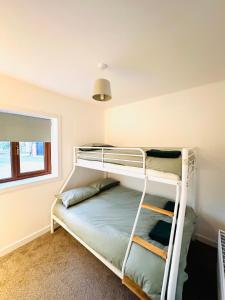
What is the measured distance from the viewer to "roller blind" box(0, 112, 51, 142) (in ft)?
6.54

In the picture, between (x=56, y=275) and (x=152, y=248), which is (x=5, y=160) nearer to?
(x=56, y=275)

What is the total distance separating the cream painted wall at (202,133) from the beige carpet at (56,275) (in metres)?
1.60

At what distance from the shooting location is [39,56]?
144 centimetres

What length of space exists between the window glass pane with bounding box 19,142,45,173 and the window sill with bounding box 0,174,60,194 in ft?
0.68

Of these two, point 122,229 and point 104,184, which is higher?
point 104,184

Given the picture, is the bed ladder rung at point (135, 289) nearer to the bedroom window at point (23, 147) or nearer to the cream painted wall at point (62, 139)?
the cream painted wall at point (62, 139)

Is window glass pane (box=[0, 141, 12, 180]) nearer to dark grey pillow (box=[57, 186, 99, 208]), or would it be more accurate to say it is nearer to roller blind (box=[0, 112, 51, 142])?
roller blind (box=[0, 112, 51, 142])

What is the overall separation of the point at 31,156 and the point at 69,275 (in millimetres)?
1861

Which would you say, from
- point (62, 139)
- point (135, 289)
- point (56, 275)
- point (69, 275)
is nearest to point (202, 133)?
point (135, 289)

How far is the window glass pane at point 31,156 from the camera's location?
2307 millimetres

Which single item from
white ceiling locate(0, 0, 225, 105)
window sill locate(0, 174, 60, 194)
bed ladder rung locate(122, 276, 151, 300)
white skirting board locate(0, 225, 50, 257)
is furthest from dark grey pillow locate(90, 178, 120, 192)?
white ceiling locate(0, 0, 225, 105)

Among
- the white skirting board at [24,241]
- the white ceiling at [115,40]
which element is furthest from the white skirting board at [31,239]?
the white ceiling at [115,40]

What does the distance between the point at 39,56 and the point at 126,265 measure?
2235 mm

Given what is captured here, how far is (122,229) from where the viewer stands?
1.58 m
